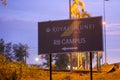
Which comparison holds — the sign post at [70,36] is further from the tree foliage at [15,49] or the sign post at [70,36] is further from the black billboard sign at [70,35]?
the tree foliage at [15,49]

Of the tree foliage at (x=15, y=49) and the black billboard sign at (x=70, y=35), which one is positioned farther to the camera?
the tree foliage at (x=15, y=49)

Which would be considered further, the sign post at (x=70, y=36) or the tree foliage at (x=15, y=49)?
the tree foliage at (x=15, y=49)

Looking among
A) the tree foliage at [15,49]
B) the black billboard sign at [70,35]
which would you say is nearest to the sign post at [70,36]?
the black billboard sign at [70,35]

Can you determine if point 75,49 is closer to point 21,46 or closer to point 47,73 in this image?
point 47,73

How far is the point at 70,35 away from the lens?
2184 centimetres

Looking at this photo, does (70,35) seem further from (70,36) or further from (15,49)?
(15,49)

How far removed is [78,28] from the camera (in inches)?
849

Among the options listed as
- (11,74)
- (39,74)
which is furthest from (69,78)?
(11,74)

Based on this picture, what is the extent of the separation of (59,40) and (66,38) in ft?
1.49

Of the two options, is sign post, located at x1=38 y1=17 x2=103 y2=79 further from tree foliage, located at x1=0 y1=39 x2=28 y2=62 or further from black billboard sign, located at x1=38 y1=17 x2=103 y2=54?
tree foliage, located at x1=0 y1=39 x2=28 y2=62

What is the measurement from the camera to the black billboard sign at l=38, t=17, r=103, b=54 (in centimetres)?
2109

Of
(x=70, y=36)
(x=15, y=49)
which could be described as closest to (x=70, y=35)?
(x=70, y=36)

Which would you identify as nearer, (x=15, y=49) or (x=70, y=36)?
(x=70, y=36)

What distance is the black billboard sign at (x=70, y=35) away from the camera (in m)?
21.1
